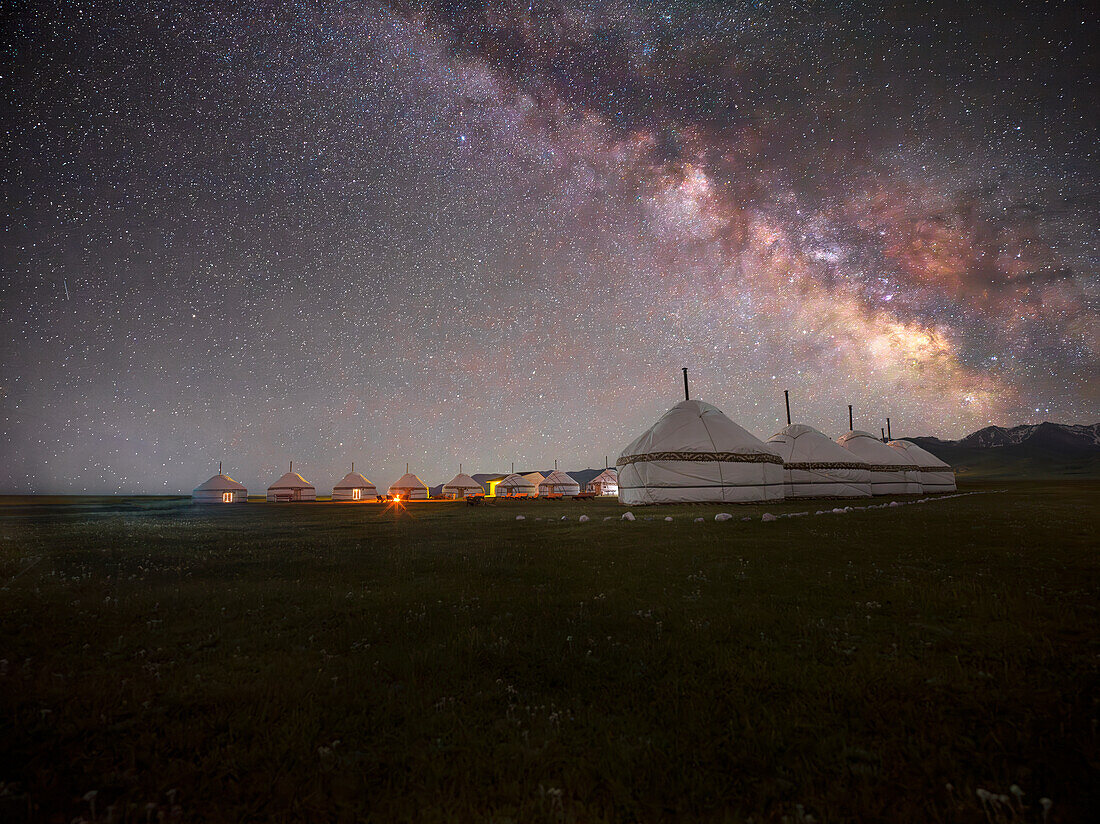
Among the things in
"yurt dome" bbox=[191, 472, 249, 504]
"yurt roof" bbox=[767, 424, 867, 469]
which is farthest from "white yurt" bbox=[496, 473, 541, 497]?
"yurt roof" bbox=[767, 424, 867, 469]

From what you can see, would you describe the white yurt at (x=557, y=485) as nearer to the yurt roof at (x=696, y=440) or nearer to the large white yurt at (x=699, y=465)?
the yurt roof at (x=696, y=440)

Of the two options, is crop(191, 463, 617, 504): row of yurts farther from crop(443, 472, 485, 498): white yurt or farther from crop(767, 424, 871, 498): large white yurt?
crop(767, 424, 871, 498): large white yurt

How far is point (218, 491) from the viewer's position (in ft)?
282

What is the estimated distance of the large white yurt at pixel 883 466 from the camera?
4753cm

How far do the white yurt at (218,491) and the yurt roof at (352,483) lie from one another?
17.0 meters

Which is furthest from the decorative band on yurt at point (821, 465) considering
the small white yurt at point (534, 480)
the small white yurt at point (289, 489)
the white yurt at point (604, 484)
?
the small white yurt at point (289, 489)

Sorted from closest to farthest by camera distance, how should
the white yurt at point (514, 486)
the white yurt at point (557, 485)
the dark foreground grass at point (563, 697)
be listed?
1. the dark foreground grass at point (563, 697)
2. the white yurt at point (514, 486)
3. the white yurt at point (557, 485)

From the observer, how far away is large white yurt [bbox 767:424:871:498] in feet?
143

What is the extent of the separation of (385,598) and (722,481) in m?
31.2

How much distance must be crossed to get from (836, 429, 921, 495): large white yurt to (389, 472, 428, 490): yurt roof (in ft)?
265

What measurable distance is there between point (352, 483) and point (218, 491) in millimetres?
22255

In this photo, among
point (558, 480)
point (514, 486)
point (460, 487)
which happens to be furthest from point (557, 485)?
point (460, 487)

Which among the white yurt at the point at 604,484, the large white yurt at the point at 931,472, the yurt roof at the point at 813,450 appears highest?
the yurt roof at the point at 813,450

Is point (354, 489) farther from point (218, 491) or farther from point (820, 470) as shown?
point (820, 470)
